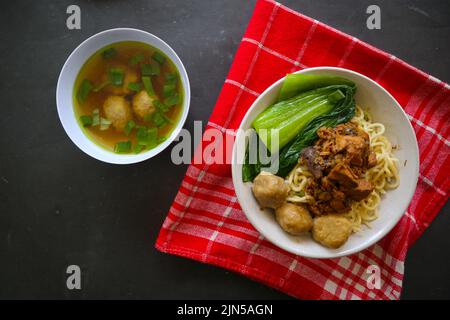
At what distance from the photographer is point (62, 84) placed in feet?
7.37

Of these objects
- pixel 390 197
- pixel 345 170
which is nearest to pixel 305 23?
pixel 345 170

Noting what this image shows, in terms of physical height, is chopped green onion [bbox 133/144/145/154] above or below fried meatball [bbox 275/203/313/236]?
below

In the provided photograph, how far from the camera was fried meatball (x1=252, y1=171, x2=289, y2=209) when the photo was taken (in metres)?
2.03

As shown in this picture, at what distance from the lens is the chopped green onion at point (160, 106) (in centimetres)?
235

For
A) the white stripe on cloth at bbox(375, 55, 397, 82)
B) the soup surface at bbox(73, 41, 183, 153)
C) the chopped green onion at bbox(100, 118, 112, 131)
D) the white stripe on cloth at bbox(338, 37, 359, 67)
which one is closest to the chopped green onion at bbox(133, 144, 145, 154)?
the soup surface at bbox(73, 41, 183, 153)

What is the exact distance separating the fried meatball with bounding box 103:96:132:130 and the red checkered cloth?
51 cm

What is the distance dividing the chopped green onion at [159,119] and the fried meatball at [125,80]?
0.74 feet

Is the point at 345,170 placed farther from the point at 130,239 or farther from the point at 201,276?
the point at 130,239

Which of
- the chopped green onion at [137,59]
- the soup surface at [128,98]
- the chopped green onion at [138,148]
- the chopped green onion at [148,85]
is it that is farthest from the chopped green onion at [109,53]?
the chopped green onion at [138,148]

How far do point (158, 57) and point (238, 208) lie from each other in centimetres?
107

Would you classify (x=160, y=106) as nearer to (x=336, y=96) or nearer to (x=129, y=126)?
(x=129, y=126)

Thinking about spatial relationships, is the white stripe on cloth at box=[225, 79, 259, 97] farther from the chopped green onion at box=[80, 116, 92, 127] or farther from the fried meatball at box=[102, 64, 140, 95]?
the chopped green onion at box=[80, 116, 92, 127]
